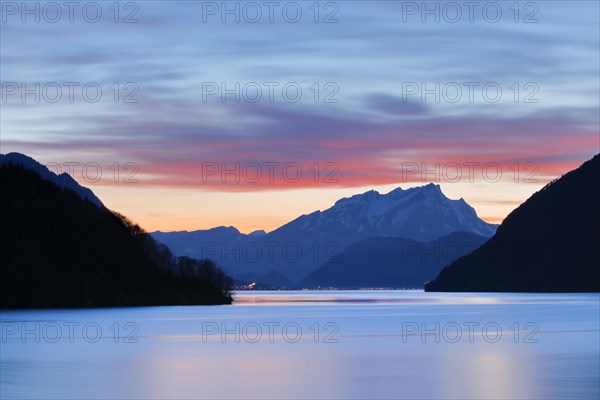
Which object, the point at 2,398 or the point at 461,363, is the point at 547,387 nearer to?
the point at 461,363

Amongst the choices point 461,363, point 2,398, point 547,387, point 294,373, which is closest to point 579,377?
point 547,387

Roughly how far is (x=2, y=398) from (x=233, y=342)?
133 feet

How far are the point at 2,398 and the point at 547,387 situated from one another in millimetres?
23344

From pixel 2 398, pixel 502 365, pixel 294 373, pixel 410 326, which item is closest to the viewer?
pixel 2 398

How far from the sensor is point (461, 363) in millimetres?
64438

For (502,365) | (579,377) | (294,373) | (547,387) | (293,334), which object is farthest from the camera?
(293,334)

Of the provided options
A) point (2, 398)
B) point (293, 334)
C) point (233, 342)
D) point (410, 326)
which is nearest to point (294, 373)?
point (2, 398)

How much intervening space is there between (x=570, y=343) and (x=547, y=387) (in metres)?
34.5

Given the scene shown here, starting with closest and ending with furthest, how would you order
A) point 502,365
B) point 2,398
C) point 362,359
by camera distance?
1. point 2,398
2. point 502,365
3. point 362,359

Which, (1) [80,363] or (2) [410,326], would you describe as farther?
(2) [410,326]

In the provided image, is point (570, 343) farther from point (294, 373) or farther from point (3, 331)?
point (3, 331)

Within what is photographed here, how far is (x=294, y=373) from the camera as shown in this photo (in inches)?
2330

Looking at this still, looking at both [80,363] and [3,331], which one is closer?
[80,363]

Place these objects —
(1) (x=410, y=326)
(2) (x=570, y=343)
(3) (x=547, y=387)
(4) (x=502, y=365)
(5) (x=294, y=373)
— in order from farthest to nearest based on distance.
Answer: (1) (x=410, y=326) < (2) (x=570, y=343) < (4) (x=502, y=365) < (5) (x=294, y=373) < (3) (x=547, y=387)
